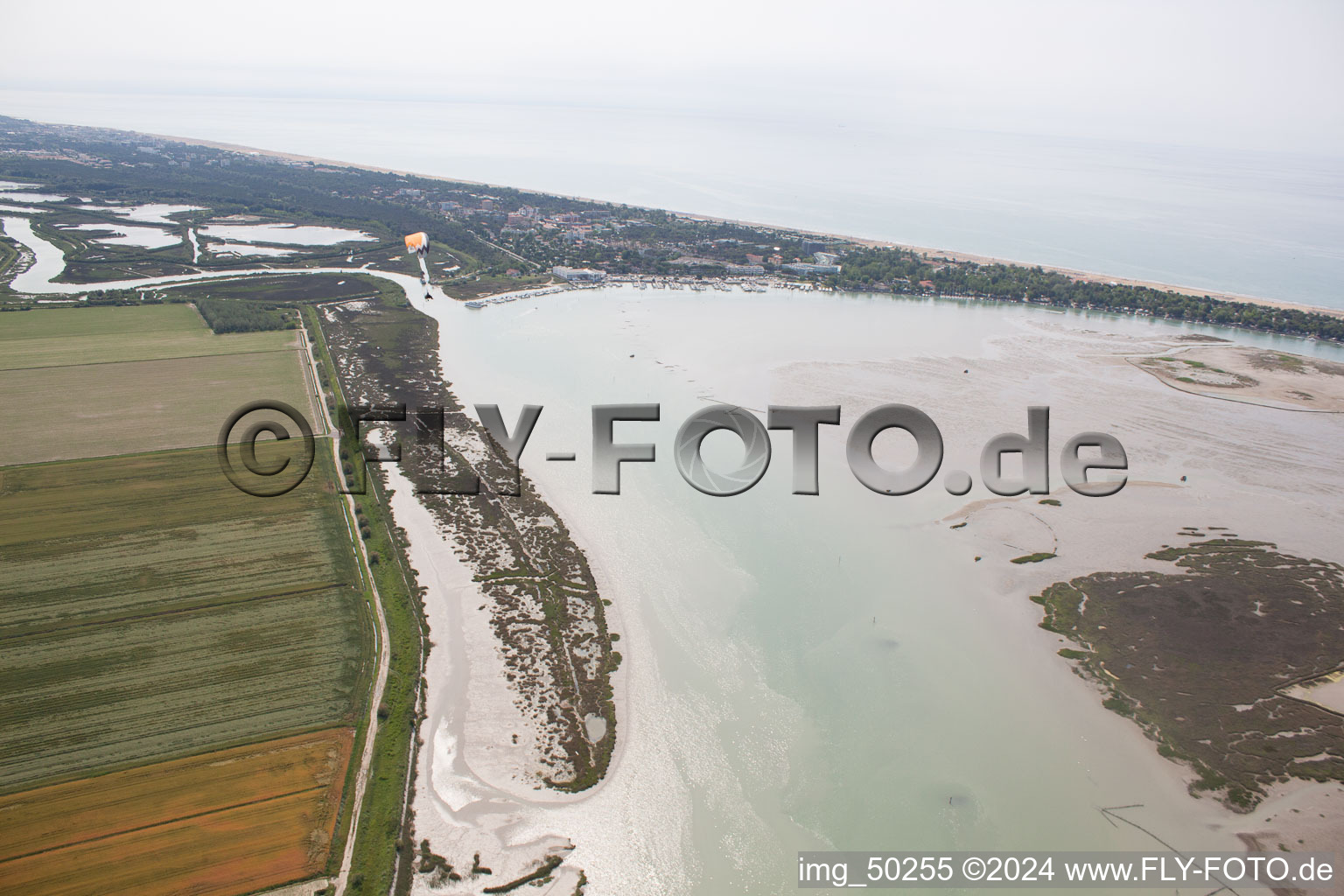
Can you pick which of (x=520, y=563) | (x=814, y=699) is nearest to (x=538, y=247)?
(x=520, y=563)

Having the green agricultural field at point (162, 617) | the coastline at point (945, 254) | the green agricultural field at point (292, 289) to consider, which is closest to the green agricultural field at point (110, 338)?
the green agricultural field at point (292, 289)

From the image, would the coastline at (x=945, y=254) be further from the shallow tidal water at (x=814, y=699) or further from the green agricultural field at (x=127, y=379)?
the green agricultural field at (x=127, y=379)

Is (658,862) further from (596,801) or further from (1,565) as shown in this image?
(1,565)

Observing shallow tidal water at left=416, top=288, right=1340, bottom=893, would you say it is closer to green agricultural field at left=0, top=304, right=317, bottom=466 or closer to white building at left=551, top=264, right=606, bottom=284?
green agricultural field at left=0, top=304, right=317, bottom=466

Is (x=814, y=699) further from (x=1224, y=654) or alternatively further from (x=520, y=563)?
(x=1224, y=654)

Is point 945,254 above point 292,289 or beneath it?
above

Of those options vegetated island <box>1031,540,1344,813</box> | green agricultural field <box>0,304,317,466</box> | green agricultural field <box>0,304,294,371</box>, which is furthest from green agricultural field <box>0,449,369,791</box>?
vegetated island <box>1031,540,1344,813</box>

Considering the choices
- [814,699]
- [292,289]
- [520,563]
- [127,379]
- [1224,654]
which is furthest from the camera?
[292,289]
